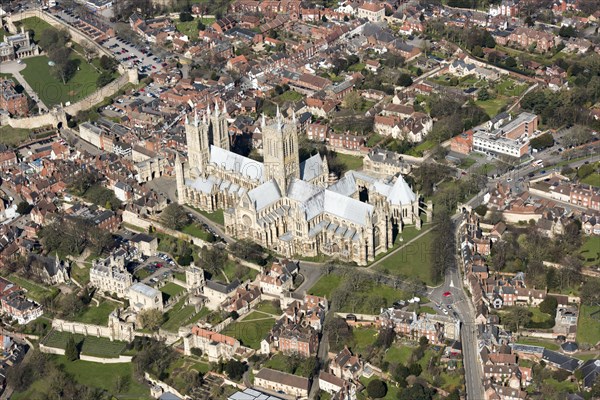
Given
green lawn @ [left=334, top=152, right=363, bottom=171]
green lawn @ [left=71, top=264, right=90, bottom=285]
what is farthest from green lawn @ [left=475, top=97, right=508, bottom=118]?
green lawn @ [left=71, top=264, right=90, bottom=285]

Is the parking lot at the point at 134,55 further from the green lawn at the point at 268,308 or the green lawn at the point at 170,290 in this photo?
the green lawn at the point at 268,308

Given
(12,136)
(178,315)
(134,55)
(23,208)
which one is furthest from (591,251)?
(134,55)

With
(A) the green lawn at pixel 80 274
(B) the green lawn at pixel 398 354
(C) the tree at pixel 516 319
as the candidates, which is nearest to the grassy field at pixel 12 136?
(A) the green lawn at pixel 80 274

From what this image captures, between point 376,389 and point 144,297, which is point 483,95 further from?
point 376,389

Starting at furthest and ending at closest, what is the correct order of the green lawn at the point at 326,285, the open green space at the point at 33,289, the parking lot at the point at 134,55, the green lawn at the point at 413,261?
the parking lot at the point at 134,55 → the open green space at the point at 33,289 → the green lawn at the point at 413,261 → the green lawn at the point at 326,285

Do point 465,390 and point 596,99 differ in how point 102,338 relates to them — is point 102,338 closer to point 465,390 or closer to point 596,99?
point 465,390

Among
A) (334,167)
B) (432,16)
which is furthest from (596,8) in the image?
(334,167)

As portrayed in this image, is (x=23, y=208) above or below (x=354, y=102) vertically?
below
